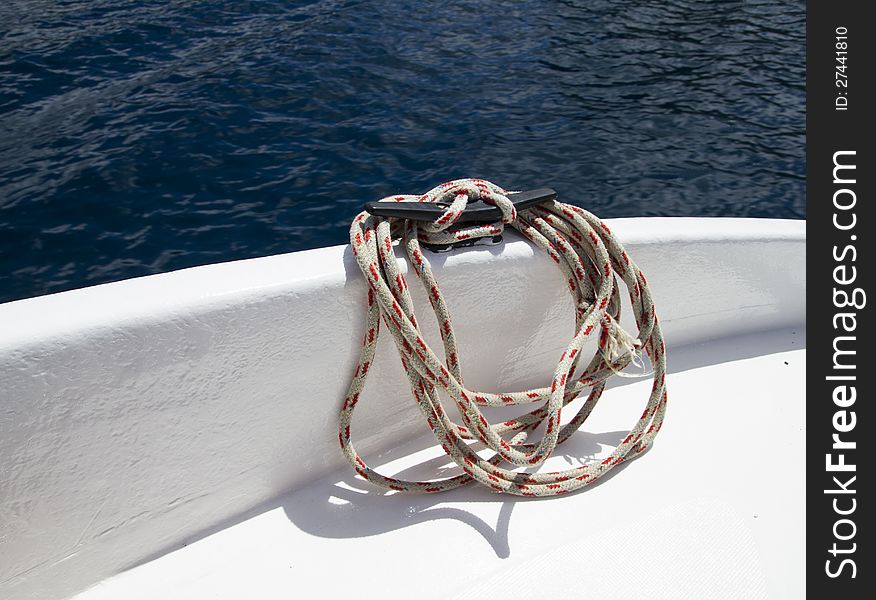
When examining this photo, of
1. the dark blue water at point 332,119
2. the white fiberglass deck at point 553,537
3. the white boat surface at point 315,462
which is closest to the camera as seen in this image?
the white boat surface at point 315,462

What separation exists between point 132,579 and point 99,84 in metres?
4.62

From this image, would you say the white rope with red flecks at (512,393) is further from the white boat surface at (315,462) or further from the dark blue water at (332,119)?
the dark blue water at (332,119)

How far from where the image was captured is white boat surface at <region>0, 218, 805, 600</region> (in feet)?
4.30

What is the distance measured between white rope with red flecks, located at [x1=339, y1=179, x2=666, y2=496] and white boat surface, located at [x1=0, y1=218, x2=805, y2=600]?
41mm

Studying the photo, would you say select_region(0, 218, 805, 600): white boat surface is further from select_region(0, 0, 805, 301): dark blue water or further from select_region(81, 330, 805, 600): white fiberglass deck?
select_region(0, 0, 805, 301): dark blue water

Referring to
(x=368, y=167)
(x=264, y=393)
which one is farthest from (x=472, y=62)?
(x=264, y=393)

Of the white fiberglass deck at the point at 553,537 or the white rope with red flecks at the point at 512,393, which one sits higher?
the white rope with red flecks at the point at 512,393

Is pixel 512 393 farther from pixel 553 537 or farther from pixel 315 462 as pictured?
pixel 315 462
